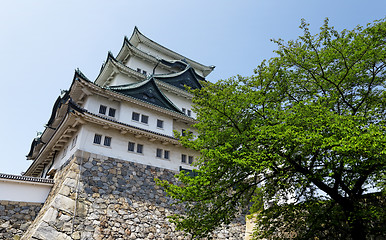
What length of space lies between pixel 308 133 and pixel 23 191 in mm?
15474

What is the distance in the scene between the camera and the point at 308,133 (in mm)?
7898

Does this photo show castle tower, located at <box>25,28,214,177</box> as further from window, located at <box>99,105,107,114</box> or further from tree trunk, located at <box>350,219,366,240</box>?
tree trunk, located at <box>350,219,366,240</box>

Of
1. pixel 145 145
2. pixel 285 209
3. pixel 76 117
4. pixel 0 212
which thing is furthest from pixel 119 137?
pixel 285 209

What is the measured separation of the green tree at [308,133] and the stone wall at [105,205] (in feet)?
10.6

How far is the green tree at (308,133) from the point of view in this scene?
8102 millimetres

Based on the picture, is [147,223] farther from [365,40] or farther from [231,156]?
[365,40]

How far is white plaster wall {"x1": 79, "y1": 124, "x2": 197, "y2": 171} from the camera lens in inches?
614

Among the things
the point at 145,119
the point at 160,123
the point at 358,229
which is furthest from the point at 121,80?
the point at 358,229

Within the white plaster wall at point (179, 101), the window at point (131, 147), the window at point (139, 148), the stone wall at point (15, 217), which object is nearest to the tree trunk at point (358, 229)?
the window at point (139, 148)

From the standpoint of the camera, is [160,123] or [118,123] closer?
[118,123]

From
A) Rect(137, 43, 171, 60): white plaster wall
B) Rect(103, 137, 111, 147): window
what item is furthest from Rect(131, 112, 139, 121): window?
Rect(137, 43, 171, 60): white plaster wall

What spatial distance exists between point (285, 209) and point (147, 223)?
8.42 meters

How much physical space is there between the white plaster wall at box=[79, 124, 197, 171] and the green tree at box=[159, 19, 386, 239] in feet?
24.5

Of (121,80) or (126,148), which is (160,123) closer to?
(126,148)
